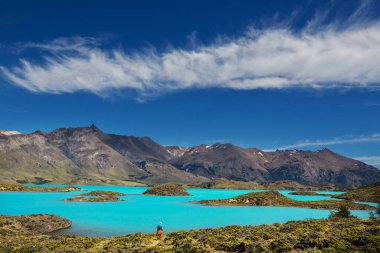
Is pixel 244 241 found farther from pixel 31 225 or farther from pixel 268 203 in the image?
pixel 268 203

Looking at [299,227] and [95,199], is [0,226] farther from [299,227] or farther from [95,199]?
[95,199]

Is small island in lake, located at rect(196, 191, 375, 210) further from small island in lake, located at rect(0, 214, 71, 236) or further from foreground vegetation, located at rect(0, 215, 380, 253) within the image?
foreground vegetation, located at rect(0, 215, 380, 253)

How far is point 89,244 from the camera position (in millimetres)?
48000

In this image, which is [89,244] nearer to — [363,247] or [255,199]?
[363,247]

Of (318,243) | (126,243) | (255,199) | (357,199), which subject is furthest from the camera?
(357,199)

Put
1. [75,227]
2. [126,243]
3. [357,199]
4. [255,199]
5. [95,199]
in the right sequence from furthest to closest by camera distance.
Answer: [357,199] → [95,199] → [255,199] → [75,227] → [126,243]

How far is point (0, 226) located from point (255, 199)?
116 metres

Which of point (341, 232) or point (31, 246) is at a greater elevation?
point (341, 232)

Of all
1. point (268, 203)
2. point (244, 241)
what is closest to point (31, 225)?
point (244, 241)

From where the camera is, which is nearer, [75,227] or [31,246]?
[31,246]

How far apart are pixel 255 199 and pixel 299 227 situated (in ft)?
382

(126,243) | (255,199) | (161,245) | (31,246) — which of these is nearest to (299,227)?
(161,245)

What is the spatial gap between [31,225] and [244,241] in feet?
168

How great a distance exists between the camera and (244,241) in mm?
44000
